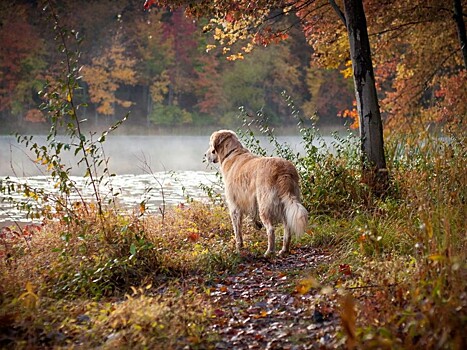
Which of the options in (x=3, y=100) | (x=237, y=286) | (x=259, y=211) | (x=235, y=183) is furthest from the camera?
(x=3, y=100)

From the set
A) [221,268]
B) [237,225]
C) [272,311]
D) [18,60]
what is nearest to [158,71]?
[18,60]

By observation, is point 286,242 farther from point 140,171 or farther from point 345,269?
point 140,171

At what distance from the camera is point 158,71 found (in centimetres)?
4278

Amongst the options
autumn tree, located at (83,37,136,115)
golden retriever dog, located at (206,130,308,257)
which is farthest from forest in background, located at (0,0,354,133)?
golden retriever dog, located at (206,130,308,257)

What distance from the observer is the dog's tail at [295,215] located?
6125 mm

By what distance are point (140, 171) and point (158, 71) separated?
2388 centimetres

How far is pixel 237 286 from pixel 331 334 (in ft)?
6.01

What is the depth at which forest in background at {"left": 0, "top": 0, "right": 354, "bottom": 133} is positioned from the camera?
3828cm

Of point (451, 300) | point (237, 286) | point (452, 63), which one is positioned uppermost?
point (452, 63)

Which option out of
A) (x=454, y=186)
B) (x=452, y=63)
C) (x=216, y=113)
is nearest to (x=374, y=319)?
(x=454, y=186)

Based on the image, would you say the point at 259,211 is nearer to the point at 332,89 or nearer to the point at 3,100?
the point at 3,100

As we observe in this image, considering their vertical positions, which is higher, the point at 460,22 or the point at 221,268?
the point at 460,22

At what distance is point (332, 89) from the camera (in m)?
44.6

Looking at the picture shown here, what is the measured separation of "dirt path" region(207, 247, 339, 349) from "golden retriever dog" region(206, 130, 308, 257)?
48 centimetres
